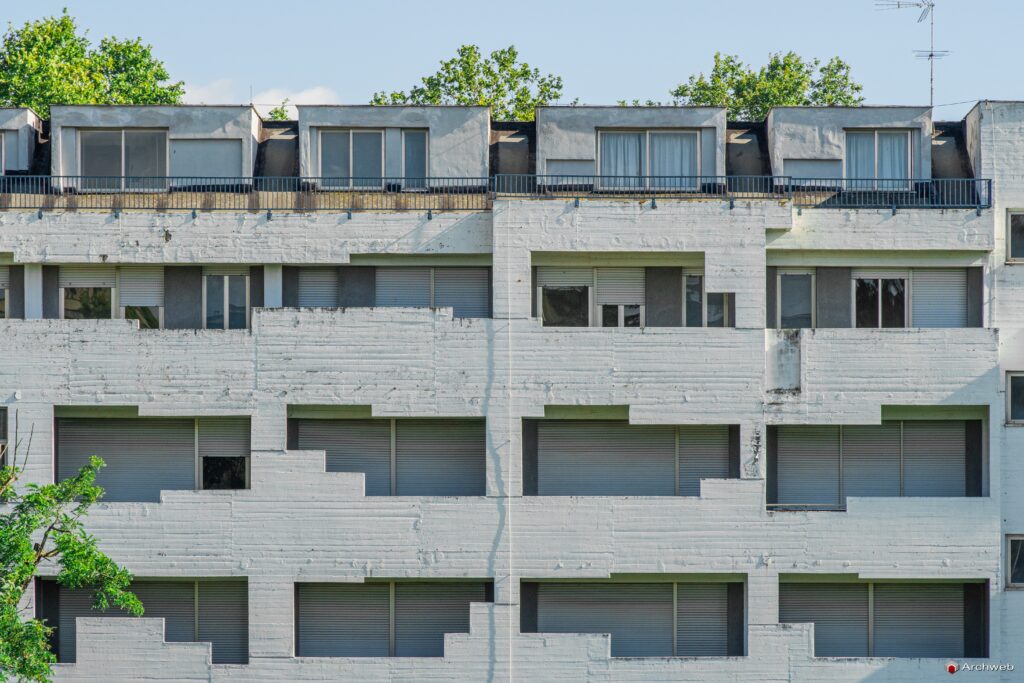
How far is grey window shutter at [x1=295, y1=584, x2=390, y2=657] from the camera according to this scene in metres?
31.3

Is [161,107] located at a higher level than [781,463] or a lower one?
higher

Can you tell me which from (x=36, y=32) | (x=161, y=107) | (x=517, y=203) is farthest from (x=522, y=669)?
(x=36, y=32)

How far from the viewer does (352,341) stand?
30.6 m

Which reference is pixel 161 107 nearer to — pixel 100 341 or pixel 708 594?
pixel 100 341

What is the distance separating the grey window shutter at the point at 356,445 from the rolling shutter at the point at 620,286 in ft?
19.7

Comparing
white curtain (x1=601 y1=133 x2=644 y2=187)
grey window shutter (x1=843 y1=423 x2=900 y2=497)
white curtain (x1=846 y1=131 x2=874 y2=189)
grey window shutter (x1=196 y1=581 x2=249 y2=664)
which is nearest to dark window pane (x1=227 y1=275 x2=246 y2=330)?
grey window shutter (x1=196 y1=581 x2=249 y2=664)

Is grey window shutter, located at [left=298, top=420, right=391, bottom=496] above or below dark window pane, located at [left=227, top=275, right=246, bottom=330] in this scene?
below

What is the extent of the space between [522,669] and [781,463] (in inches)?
307

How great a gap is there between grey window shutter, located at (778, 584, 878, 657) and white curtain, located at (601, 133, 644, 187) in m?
10.6

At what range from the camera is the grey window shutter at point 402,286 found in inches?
1267

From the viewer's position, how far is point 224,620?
103ft

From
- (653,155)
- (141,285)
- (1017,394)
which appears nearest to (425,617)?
(141,285)

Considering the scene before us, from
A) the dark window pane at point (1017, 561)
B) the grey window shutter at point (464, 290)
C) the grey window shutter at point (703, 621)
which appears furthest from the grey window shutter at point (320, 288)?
the dark window pane at point (1017, 561)

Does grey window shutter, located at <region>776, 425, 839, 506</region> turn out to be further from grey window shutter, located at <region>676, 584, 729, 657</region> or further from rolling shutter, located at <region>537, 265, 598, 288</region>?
rolling shutter, located at <region>537, 265, 598, 288</region>
